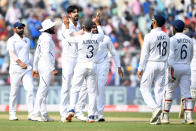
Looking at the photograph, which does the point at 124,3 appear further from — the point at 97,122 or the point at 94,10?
the point at 97,122

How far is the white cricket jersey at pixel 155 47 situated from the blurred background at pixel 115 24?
29.6 ft

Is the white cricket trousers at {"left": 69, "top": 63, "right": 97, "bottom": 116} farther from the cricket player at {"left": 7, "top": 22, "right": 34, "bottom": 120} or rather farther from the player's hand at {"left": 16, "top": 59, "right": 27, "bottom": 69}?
the player's hand at {"left": 16, "top": 59, "right": 27, "bottom": 69}

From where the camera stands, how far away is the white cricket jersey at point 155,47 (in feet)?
48.6

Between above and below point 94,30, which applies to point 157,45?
below

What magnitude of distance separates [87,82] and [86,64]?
52cm

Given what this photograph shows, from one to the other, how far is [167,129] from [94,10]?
55.6 feet

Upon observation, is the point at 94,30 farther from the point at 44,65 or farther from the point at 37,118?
the point at 37,118

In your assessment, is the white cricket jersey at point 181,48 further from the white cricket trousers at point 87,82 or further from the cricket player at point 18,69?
the cricket player at point 18,69

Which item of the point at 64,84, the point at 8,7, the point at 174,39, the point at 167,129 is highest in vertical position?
the point at 8,7

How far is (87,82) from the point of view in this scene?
51.7ft

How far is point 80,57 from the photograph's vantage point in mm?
15562

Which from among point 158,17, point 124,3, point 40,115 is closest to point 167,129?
point 158,17

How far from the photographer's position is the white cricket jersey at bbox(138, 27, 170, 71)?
583 inches

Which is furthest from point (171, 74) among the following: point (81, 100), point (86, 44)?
point (81, 100)
